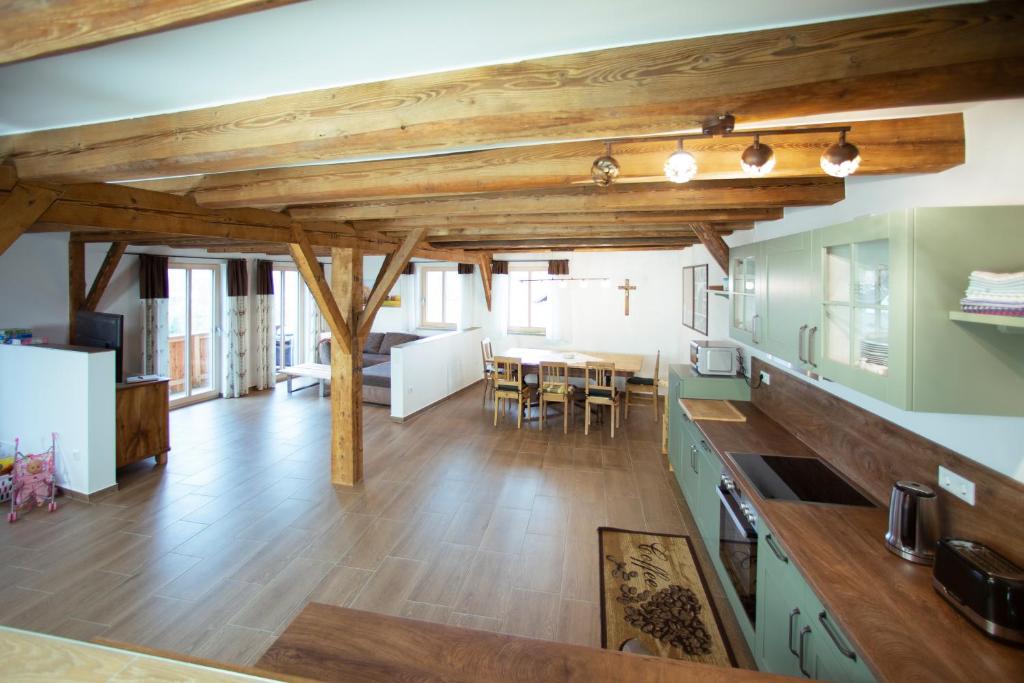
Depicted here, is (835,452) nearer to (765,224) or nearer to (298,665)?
(765,224)

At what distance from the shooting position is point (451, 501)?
4.28 metres

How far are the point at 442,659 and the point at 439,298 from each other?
8362mm

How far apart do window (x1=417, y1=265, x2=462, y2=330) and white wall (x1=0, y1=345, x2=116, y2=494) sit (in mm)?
5569

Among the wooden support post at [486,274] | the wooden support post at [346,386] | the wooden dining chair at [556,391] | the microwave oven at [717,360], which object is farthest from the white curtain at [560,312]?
the wooden support post at [346,386]

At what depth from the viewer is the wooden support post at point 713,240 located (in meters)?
4.36

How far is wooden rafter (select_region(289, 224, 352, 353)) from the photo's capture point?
4094 millimetres

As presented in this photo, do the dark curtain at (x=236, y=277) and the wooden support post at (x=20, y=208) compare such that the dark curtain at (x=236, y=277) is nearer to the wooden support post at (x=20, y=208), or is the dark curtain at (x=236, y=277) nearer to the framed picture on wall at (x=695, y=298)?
the wooden support post at (x=20, y=208)

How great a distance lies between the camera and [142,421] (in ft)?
16.0

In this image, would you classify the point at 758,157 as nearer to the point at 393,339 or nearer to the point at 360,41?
the point at 360,41

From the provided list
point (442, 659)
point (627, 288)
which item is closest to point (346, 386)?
point (442, 659)

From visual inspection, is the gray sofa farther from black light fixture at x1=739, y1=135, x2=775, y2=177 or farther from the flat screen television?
black light fixture at x1=739, y1=135, x2=775, y2=177

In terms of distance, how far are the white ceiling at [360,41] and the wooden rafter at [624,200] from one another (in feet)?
5.61

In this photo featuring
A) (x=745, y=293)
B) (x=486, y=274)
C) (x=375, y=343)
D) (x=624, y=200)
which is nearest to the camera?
(x=624, y=200)

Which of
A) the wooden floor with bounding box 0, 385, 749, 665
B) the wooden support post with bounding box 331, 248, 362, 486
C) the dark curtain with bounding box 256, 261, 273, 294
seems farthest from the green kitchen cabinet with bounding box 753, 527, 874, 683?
the dark curtain with bounding box 256, 261, 273, 294
